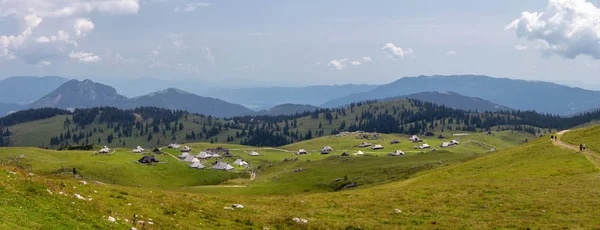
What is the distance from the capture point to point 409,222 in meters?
31.9

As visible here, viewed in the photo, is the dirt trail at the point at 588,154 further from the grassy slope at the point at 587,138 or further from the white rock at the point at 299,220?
the white rock at the point at 299,220

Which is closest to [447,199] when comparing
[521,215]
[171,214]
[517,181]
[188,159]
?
[521,215]

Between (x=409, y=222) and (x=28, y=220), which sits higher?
(x=28, y=220)

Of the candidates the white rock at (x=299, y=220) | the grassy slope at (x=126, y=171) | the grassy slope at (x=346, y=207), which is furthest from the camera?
the grassy slope at (x=126, y=171)

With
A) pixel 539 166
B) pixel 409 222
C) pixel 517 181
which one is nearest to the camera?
pixel 409 222

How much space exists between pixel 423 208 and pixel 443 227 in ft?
19.6

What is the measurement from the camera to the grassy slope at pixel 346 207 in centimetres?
2352

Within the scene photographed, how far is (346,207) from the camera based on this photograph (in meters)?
36.8

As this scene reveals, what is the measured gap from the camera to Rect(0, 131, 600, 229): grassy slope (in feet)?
77.2

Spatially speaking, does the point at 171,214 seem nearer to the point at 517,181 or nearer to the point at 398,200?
the point at 398,200

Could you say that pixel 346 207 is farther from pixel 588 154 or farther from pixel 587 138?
pixel 587 138

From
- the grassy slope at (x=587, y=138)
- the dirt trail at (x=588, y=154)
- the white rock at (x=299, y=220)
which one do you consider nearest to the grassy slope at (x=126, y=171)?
the dirt trail at (x=588, y=154)

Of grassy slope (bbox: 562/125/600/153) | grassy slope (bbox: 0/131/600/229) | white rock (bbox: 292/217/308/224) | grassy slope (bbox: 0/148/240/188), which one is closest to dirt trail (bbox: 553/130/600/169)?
grassy slope (bbox: 562/125/600/153)

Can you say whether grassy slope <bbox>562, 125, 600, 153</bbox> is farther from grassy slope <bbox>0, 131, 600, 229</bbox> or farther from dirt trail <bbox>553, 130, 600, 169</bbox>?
grassy slope <bbox>0, 131, 600, 229</bbox>
